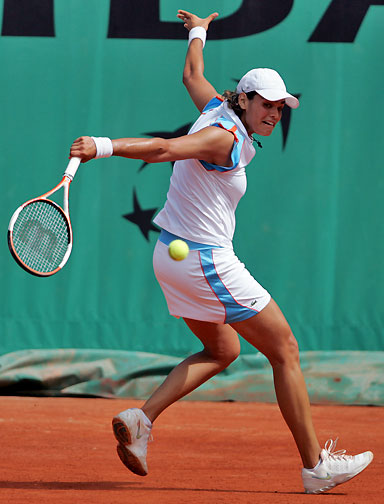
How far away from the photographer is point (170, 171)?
536 centimetres

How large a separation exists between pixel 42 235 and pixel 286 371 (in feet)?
3.20

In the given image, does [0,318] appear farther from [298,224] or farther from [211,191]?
[211,191]

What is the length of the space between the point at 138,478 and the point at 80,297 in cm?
239

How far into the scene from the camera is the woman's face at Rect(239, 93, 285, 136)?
9.52ft

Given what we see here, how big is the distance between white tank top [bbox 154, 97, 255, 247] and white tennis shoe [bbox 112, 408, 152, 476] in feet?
2.19

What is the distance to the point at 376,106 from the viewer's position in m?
5.36

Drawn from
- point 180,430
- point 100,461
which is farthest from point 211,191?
point 180,430

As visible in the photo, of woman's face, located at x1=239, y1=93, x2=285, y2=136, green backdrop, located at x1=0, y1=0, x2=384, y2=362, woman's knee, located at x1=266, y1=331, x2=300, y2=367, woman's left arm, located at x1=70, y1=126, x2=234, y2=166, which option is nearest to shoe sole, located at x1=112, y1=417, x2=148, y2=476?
woman's knee, located at x1=266, y1=331, x2=300, y2=367

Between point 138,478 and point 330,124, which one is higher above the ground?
point 330,124

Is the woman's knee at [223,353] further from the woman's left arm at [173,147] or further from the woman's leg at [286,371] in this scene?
the woman's left arm at [173,147]

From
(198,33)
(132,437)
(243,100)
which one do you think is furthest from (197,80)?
(132,437)

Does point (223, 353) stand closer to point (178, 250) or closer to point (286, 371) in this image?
point (286, 371)

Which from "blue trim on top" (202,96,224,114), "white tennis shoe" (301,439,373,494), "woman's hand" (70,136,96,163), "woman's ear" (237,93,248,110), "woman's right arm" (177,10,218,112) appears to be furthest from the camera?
"woman's right arm" (177,10,218,112)

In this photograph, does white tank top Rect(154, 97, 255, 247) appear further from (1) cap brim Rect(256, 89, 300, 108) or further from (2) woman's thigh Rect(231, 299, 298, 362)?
(2) woman's thigh Rect(231, 299, 298, 362)
